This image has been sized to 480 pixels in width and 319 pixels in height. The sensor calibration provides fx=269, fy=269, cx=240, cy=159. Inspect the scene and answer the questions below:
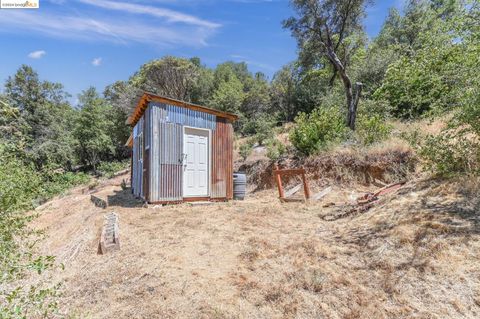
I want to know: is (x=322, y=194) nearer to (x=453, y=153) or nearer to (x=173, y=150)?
(x=453, y=153)

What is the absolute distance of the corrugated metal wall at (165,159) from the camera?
7.08 metres

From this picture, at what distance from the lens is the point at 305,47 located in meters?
13.3

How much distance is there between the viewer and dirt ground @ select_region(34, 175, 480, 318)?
8.31ft

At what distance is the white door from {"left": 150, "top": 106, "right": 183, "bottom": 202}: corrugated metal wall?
0.55ft

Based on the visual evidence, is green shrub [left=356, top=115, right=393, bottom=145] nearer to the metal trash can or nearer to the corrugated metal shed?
the metal trash can

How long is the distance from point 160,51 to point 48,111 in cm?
1146

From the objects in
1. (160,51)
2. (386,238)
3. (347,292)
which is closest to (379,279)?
(347,292)

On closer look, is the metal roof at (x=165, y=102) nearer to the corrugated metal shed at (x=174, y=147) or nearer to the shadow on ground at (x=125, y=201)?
the corrugated metal shed at (x=174, y=147)

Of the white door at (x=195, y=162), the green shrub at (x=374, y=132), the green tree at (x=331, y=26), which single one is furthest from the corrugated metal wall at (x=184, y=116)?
the green tree at (x=331, y=26)

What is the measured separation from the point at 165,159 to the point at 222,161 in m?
1.83

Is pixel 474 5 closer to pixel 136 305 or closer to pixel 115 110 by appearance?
pixel 136 305

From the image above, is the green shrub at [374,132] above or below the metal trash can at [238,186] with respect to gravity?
above

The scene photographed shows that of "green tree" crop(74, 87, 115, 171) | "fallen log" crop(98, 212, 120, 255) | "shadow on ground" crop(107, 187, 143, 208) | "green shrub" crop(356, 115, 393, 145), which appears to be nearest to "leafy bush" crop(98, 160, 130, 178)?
"green tree" crop(74, 87, 115, 171)

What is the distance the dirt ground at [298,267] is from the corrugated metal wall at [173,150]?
203cm
